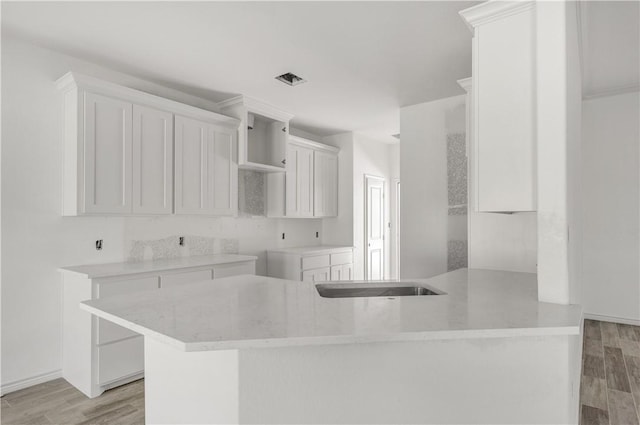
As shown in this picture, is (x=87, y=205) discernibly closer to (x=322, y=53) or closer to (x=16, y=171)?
(x=16, y=171)

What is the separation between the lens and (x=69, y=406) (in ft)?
8.28

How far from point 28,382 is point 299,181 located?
133 inches

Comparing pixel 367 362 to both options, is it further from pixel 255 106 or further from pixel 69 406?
pixel 255 106

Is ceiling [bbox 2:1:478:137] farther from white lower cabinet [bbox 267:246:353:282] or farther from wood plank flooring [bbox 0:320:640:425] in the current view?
wood plank flooring [bbox 0:320:640:425]

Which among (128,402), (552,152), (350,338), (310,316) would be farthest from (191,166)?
(552,152)

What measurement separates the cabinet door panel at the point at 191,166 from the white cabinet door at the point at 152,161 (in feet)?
0.25

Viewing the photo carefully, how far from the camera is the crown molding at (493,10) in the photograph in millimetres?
1800

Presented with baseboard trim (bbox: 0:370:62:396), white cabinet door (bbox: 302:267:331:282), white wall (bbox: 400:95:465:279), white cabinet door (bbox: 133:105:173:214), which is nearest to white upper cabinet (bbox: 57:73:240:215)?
white cabinet door (bbox: 133:105:173:214)

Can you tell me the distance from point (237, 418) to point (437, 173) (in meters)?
3.46

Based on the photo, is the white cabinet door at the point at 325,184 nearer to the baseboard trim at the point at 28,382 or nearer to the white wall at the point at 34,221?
the white wall at the point at 34,221

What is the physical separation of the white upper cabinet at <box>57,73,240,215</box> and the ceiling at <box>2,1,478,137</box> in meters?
0.31

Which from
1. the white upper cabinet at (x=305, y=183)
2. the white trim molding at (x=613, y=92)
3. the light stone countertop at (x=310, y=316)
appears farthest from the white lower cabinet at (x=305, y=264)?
the white trim molding at (x=613, y=92)

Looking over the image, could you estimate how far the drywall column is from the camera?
5.17 feet

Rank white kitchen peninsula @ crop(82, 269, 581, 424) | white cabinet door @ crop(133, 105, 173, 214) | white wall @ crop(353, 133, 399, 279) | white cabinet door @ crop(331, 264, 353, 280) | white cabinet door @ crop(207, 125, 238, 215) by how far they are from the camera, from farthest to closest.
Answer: white wall @ crop(353, 133, 399, 279), white cabinet door @ crop(331, 264, 353, 280), white cabinet door @ crop(207, 125, 238, 215), white cabinet door @ crop(133, 105, 173, 214), white kitchen peninsula @ crop(82, 269, 581, 424)
